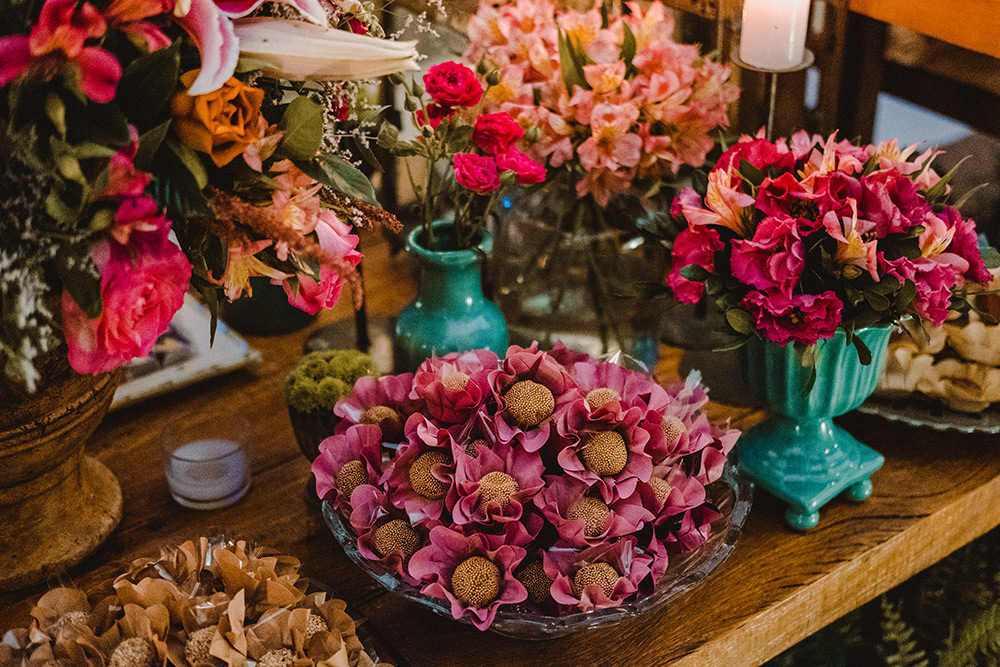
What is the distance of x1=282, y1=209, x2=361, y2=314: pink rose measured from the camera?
0.72 m

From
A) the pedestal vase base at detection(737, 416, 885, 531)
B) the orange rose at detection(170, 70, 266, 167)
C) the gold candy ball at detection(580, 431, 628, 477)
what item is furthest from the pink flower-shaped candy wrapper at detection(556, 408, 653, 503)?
the orange rose at detection(170, 70, 266, 167)

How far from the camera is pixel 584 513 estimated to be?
0.72 meters

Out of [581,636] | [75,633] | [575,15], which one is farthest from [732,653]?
[575,15]

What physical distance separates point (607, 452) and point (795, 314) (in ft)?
0.66

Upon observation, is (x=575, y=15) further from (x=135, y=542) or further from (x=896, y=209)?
(x=135, y=542)

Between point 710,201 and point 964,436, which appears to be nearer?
point 710,201

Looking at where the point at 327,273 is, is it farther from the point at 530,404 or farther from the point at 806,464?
the point at 806,464

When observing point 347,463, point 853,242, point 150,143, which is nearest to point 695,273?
point 853,242

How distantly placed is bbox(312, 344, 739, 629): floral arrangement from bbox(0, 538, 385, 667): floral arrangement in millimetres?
78

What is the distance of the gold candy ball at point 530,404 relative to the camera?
74 cm

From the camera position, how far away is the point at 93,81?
0.53m

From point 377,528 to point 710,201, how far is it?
1.30ft

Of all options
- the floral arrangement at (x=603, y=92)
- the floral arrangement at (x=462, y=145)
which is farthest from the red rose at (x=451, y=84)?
the floral arrangement at (x=603, y=92)

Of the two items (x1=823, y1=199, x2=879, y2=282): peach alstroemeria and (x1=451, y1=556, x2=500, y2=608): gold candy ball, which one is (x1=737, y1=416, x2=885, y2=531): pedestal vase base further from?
(x1=451, y1=556, x2=500, y2=608): gold candy ball
